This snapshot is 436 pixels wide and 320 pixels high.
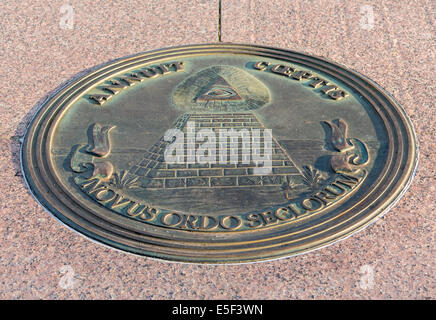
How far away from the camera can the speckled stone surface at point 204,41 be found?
312 cm

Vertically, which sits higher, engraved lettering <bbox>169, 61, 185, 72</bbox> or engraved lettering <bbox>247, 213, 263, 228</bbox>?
engraved lettering <bbox>169, 61, 185, 72</bbox>

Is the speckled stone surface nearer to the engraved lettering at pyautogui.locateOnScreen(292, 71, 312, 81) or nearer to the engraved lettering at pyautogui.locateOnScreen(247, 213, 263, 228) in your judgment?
Answer: the engraved lettering at pyautogui.locateOnScreen(247, 213, 263, 228)

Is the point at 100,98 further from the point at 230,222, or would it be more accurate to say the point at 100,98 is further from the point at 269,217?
the point at 269,217

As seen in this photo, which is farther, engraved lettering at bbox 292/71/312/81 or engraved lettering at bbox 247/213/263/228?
engraved lettering at bbox 292/71/312/81

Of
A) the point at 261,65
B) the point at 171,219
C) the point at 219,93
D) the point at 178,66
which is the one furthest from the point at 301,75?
the point at 171,219

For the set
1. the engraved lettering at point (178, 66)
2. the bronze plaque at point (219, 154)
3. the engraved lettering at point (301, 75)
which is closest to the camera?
the bronze plaque at point (219, 154)

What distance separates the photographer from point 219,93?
14.6 ft

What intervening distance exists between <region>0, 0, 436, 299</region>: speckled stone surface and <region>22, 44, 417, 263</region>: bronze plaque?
0.11 meters

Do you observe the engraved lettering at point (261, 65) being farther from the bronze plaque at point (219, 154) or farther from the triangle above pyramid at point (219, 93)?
the triangle above pyramid at point (219, 93)

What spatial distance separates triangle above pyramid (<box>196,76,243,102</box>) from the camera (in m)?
4.43

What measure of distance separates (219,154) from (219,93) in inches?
29.1

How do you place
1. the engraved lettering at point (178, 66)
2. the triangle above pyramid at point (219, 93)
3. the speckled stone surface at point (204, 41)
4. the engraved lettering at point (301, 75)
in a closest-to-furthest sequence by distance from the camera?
the speckled stone surface at point (204, 41) < the triangle above pyramid at point (219, 93) < the engraved lettering at point (301, 75) < the engraved lettering at point (178, 66)

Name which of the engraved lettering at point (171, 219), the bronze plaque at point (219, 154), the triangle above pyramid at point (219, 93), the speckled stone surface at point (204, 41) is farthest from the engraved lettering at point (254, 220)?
the triangle above pyramid at point (219, 93)

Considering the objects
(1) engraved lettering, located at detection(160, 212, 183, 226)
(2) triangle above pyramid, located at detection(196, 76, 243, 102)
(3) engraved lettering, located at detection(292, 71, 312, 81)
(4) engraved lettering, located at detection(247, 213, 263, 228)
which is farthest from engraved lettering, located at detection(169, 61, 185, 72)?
(4) engraved lettering, located at detection(247, 213, 263, 228)
